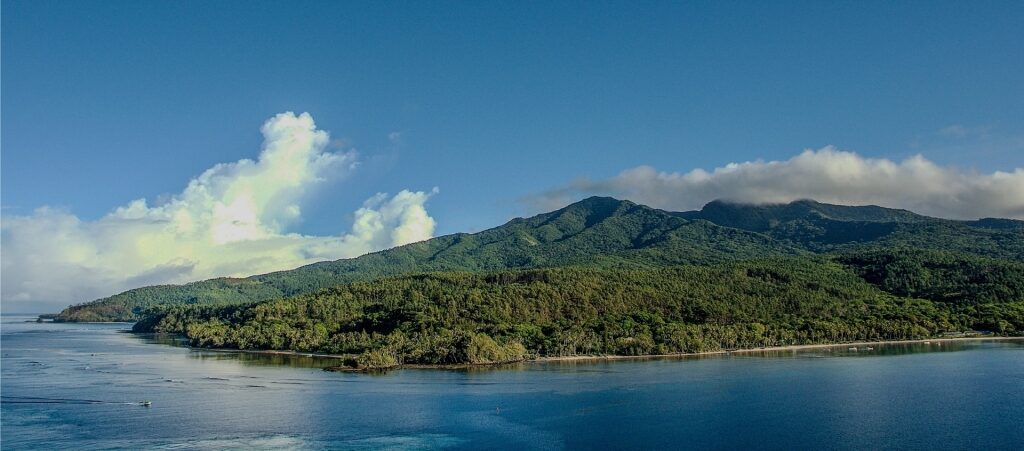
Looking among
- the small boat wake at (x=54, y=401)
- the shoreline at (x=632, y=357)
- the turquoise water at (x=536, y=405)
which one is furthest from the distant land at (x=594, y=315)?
the small boat wake at (x=54, y=401)

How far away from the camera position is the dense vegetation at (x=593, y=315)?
129m

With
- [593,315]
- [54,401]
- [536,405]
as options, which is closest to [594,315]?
[593,315]

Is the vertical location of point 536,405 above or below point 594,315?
below

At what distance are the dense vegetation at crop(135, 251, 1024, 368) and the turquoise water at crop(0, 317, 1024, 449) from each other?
622 inches

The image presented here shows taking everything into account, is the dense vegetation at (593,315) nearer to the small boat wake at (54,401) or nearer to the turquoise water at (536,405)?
the turquoise water at (536,405)

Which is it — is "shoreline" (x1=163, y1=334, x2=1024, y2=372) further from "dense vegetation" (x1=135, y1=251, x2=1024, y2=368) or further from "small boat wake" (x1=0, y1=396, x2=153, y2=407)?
"small boat wake" (x1=0, y1=396, x2=153, y2=407)

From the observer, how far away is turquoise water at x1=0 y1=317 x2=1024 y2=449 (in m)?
62.8

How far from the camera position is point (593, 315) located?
153 metres

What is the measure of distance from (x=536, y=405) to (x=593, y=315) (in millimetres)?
76547

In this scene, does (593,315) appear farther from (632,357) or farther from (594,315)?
(632,357)

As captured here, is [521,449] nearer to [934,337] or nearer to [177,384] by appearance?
[177,384]

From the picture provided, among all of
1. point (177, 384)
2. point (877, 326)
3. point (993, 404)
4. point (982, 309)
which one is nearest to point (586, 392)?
point (993, 404)

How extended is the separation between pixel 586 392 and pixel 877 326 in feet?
311

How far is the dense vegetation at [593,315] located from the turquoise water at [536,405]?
1580 centimetres
